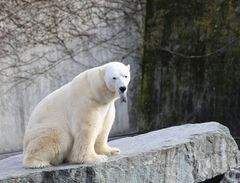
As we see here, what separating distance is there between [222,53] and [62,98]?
5.87 meters

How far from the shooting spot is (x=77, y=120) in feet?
15.4

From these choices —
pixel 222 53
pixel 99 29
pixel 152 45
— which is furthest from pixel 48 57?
pixel 222 53

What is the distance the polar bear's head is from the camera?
4512mm

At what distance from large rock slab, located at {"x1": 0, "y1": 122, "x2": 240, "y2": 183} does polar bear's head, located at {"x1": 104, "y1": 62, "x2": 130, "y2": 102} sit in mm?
653

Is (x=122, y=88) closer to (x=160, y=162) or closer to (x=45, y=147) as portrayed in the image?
(x=45, y=147)

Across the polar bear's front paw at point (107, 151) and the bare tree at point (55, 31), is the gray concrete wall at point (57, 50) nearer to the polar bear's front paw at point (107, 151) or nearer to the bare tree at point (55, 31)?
the bare tree at point (55, 31)

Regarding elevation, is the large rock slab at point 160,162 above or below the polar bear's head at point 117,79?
below

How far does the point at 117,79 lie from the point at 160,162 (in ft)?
3.48

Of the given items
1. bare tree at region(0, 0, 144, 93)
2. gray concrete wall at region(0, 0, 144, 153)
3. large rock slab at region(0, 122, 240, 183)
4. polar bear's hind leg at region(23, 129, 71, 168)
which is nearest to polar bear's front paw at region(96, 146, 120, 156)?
large rock slab at region(0, 122, 240, 183)

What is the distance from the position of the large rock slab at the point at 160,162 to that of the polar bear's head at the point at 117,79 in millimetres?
653

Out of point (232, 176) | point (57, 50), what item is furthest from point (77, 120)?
point (57, 50)

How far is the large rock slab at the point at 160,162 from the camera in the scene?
472 cm

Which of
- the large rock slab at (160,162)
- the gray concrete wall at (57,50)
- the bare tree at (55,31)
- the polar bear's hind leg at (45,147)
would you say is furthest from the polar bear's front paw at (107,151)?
the bare tree at (55,31)

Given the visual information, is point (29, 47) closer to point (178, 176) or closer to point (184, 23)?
point (184, 23)
